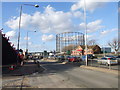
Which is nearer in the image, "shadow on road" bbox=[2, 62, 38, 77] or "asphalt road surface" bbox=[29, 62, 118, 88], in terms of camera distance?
"asphalt road surface" bbox=[29, 62, 118, 88]

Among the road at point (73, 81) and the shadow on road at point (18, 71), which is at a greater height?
the road at point (73, 81)

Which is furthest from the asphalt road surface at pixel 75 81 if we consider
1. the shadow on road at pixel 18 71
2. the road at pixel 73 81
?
the shadow on road at pixel 18 71

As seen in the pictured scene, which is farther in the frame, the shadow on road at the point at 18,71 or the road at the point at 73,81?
the shadow on road at the point at 18,71

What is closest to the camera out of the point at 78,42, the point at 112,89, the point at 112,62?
the point at 112,89

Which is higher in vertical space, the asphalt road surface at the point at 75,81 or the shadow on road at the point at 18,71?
the asphalt road surface at the point at 75,81

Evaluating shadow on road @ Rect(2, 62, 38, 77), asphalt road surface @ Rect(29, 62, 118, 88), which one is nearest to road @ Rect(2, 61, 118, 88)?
asphalt road surface @ Rect(29, 62, 118, 88)

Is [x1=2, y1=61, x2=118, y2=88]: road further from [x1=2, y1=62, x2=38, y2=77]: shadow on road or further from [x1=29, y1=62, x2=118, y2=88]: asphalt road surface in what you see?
[x1=2, y1=62, x2=38, y2=77]: shadow on road

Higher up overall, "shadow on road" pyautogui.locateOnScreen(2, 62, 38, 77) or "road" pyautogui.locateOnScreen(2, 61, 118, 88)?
"road" pyautogui.locateOnScreen(2, 61, 118, 88)

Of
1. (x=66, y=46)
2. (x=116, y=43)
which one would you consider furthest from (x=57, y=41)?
(x=116, y=43)

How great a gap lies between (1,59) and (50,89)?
13.4 metres

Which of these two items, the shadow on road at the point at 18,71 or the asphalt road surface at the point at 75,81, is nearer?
the asphalt road surface at the point at 75,81

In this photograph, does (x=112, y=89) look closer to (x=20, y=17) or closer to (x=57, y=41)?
(x=20, y=17)

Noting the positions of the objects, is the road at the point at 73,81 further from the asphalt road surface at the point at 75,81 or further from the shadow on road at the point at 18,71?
the shadow on road at the point at 18,71

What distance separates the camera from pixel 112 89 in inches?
345
